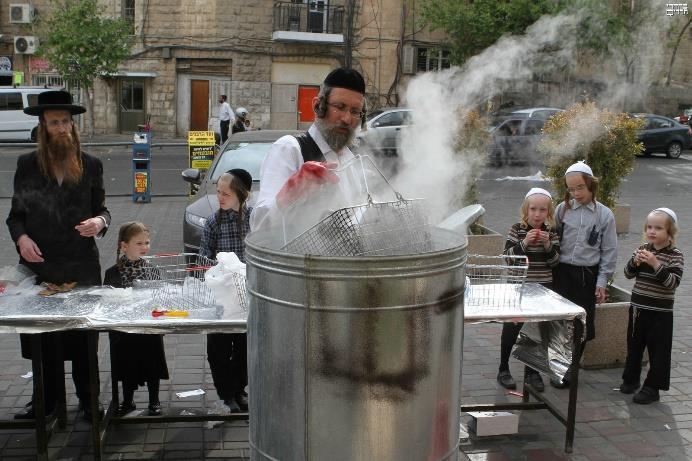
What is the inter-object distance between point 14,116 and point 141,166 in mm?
12458

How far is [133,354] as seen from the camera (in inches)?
202

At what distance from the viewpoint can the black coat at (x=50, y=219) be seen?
193 inches

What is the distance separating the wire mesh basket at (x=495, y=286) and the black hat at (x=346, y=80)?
1477mm

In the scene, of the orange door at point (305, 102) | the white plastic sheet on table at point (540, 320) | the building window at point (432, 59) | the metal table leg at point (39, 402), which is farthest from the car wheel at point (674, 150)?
the metal table leg at point (39, 402)

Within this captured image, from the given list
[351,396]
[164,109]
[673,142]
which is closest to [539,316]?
[351,396]

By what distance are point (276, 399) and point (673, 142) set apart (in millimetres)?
25254

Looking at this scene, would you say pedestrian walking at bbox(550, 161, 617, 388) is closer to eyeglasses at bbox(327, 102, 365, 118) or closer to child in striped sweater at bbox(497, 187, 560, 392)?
child in striped sweater at bbox(497, 187, 560, 392)

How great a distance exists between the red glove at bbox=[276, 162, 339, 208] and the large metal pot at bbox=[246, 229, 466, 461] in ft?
0.88

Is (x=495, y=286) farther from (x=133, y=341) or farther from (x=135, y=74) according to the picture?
(x=135, y=74)

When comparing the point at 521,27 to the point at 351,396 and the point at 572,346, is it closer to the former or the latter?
the point at 572,346

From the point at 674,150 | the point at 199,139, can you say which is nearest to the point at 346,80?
the point at 199,139

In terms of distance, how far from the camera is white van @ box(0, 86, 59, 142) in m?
24.6

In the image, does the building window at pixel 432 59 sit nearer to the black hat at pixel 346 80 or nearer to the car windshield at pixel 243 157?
the car windshield at pixel 243 157

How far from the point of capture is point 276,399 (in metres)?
2.91
